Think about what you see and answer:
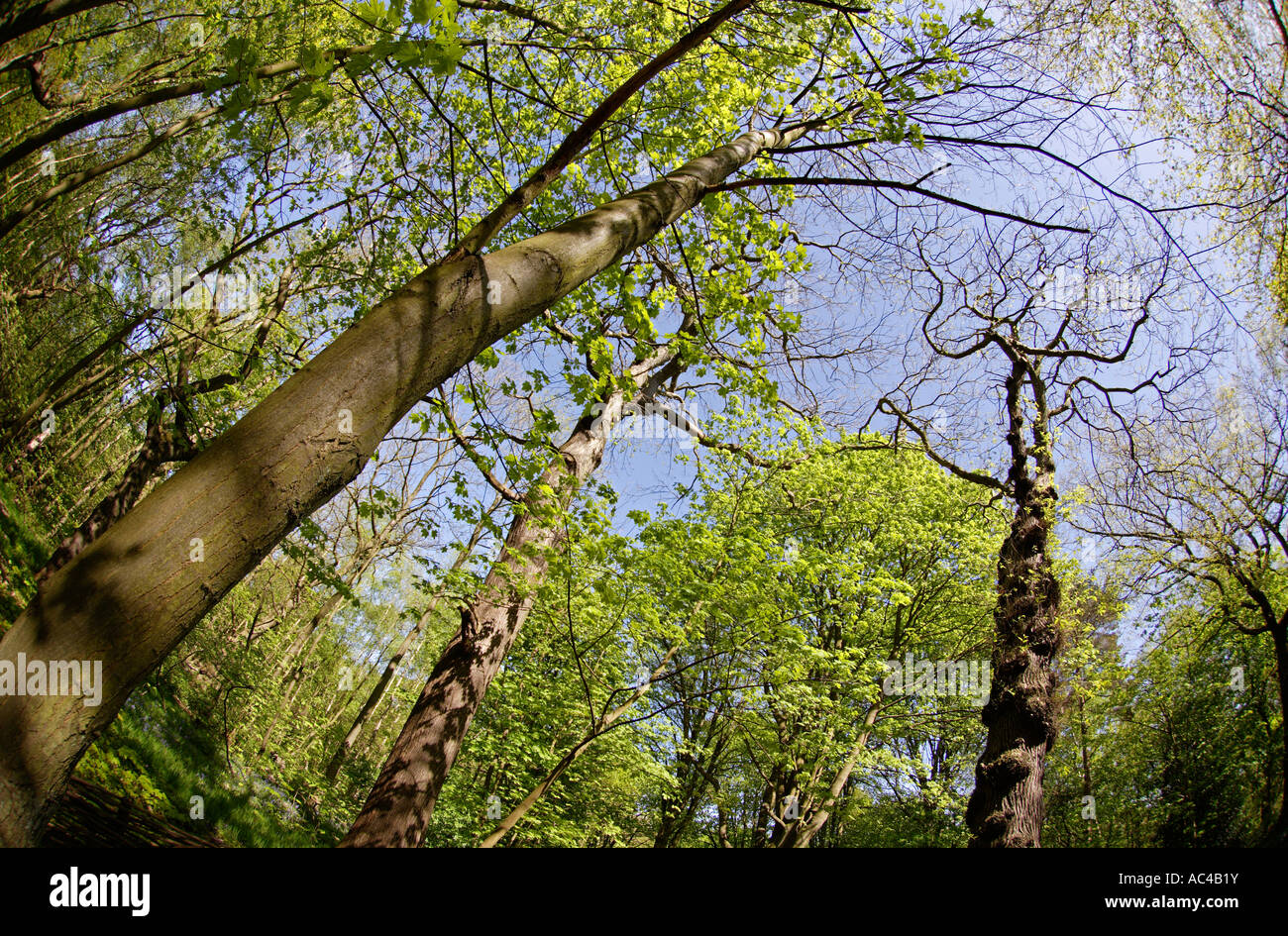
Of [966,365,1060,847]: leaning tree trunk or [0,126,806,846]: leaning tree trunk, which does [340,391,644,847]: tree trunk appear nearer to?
[0,126,806,846]: leaning tree trunk

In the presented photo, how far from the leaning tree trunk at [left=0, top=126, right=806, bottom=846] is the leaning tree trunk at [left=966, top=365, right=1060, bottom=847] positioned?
6.44m

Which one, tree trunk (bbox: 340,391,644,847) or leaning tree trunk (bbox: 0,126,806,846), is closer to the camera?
leaning tree trunk (bbox: 0,126,806,846)

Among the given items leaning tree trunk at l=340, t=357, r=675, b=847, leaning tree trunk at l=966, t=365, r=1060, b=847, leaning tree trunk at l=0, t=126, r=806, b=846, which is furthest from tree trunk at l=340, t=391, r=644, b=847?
leaning tree trunk at l=966, t=365, r=1060, b=847

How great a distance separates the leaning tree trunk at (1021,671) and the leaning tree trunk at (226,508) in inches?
254

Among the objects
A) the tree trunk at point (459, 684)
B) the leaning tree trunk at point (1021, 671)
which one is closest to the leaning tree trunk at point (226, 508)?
the tree trunk at point (459, 684)

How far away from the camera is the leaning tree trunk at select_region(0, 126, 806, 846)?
1.28m

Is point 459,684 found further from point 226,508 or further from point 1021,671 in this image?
point 1021,671

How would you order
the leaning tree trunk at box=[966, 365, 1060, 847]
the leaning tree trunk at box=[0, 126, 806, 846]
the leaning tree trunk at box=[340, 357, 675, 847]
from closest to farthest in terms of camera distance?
the leaning tree trunk at box=[0, 126, 806, 846] → the leaning tree trunk at box=[340, 357, 675, 847] → the leaning tree trunk at box=[966, 365, 1060, 847]

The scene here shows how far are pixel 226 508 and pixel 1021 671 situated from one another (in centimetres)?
722

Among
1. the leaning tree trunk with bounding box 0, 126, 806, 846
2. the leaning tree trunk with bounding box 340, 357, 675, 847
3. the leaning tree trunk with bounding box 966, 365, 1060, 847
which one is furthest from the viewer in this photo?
the leaning tree trunk with bounding box 966, 365, 1060, 847
